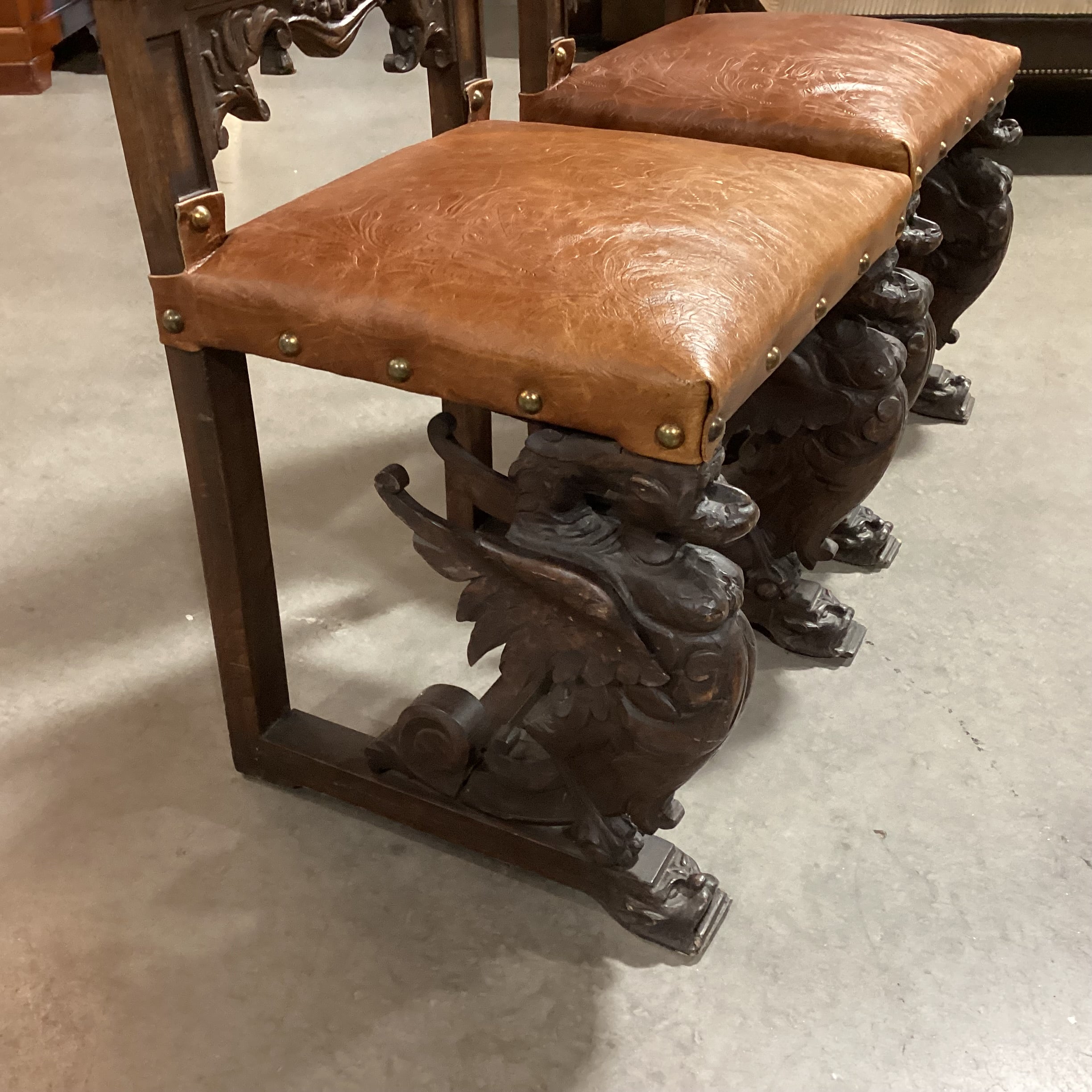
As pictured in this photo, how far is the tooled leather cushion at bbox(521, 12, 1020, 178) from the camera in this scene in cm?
108

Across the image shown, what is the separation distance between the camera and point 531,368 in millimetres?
708

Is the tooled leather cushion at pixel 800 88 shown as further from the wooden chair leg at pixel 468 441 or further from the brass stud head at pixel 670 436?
the brass stud head at pixel 670 436

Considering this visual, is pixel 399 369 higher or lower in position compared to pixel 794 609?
higher

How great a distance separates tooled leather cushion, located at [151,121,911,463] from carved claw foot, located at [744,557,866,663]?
391mm

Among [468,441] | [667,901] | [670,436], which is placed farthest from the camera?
[468,441]

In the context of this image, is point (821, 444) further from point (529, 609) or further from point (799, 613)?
point (529, 609)

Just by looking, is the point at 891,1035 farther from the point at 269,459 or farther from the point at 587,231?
the point at 269,459

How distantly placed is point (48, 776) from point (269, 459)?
596 millimetres

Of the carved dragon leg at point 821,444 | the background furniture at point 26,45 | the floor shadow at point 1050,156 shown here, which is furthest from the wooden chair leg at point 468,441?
the background furniture at point 26,45

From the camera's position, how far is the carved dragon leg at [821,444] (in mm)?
1076

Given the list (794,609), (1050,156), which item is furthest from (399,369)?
(1050,156)

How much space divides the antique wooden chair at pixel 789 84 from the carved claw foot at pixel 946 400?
352 mm

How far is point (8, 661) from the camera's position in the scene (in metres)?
1.19

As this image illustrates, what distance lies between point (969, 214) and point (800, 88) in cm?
48
